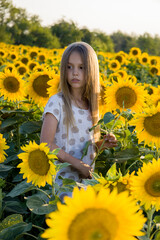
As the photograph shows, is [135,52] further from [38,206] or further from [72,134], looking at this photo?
[38,206]

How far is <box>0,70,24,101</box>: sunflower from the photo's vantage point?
9.39 feet

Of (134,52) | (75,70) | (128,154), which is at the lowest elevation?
(128,154)

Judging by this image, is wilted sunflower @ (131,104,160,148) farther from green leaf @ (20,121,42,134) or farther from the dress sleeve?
green leaf @ (20,121,42,134)

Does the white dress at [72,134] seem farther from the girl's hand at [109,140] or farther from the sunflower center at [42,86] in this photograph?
the sunflower center at [42,86]

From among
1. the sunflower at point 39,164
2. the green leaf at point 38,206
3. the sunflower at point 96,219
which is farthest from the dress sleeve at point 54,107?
the sunflower at point 96,219

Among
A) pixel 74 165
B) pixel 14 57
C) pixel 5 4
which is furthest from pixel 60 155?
pixel 5 4

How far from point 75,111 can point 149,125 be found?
0.72 meters

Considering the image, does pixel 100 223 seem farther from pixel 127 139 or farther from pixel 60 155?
pixel 127 139

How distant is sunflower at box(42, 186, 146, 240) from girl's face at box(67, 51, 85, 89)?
157 cm

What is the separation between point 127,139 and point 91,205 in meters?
1.55

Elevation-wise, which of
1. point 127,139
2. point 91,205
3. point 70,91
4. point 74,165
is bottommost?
point 74,165

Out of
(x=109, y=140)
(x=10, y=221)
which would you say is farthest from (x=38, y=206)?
(x=109, y=140)

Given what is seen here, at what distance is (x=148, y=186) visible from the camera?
123cm

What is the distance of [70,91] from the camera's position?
2465 mm
